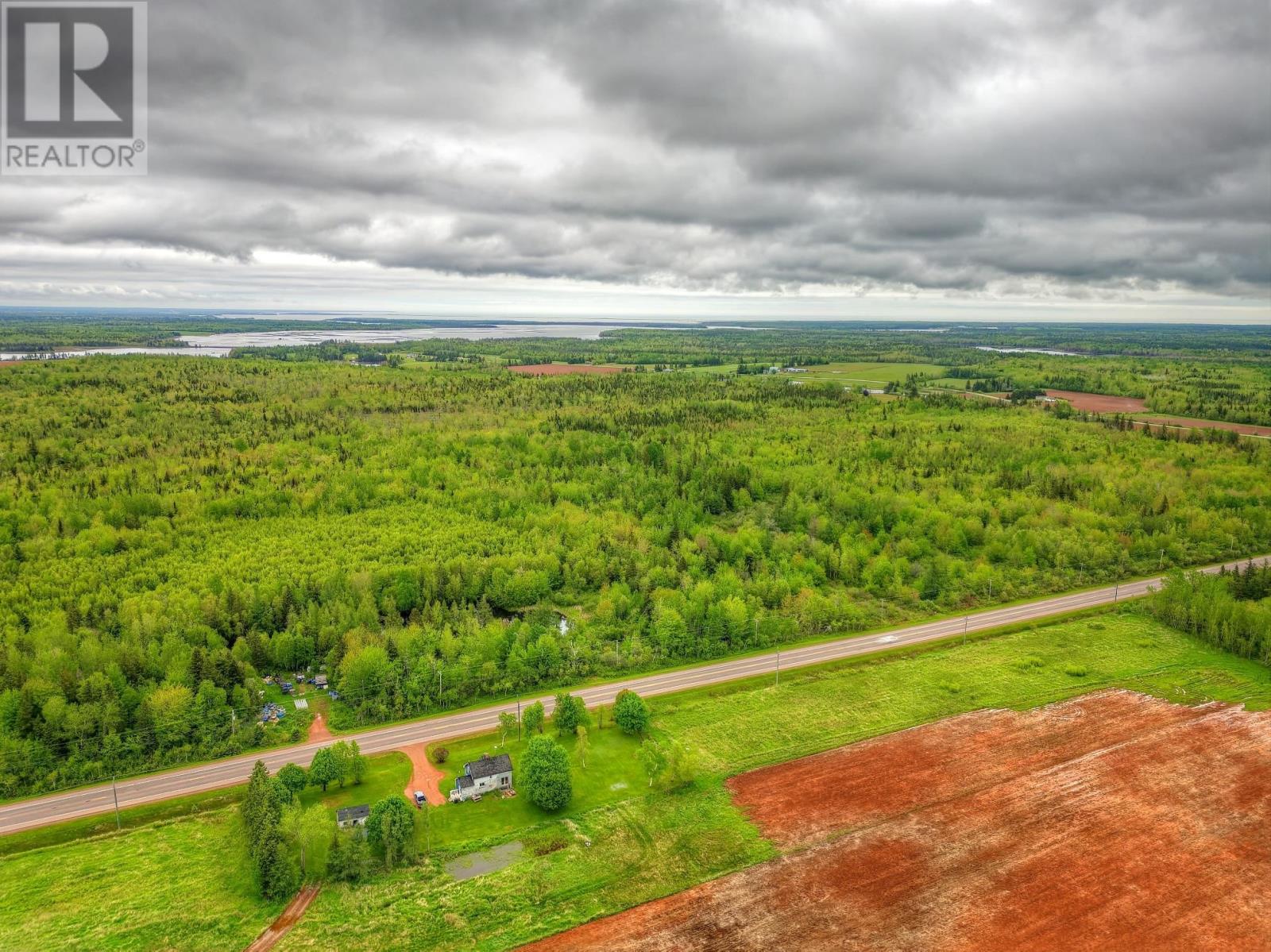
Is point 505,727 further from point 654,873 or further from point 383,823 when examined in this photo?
point 654,873

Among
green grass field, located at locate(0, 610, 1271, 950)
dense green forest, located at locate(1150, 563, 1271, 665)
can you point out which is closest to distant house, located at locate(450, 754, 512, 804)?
green grass field, located at locate(0, 610, 1271, 950)

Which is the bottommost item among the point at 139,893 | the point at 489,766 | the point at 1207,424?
the point at 139,893

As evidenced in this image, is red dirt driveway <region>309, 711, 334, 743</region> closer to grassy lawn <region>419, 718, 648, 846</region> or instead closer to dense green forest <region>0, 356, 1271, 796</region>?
dense green forest <region>0, 356, 1271, 796</region>

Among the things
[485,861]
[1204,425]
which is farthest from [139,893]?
[1204,425]

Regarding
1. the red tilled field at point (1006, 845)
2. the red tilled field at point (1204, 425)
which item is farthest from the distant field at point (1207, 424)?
the red tilled field at point (1006, 845)

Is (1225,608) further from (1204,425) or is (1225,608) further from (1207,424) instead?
(1207,424)

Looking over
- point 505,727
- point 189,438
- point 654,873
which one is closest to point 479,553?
point 505,727
